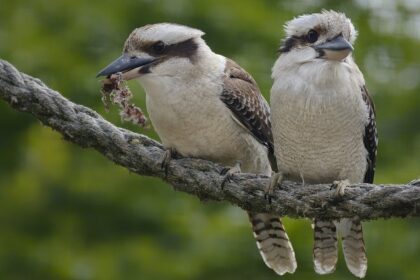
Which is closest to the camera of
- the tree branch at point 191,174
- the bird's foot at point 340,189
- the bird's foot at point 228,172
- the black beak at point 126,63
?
the tree branch at point 191,174

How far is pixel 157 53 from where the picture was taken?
5660 mm

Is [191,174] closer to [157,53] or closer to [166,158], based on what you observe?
[166,158]

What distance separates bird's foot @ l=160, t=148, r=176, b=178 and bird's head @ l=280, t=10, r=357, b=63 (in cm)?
63

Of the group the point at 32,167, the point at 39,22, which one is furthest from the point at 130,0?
the point at 32,167

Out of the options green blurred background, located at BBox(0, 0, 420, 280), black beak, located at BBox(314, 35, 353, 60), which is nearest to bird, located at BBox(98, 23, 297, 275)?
black beak, located at BBox(314, 35, 353, 60)

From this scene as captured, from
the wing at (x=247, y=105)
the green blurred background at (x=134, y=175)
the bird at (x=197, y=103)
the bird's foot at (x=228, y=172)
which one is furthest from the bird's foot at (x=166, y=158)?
the green blurred background at (x=134, y=175)

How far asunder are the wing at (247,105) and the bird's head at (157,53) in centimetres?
23

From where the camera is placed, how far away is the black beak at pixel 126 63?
5.46 m

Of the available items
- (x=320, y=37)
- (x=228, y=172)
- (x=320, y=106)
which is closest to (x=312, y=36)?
(x=320, y=37)

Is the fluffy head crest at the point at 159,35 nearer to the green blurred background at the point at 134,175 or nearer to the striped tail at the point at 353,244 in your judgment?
the striped tail at the point at 353,244

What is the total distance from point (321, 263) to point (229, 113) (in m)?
0.76

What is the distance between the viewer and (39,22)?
36.3 ft

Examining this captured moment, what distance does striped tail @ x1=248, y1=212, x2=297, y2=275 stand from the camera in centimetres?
601

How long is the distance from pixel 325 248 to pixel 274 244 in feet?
0.98
